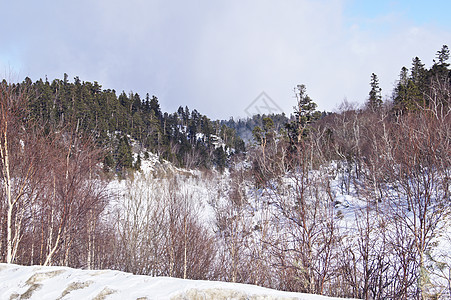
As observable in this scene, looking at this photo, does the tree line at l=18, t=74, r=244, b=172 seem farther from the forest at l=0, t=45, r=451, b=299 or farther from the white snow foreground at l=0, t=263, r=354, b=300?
the white snow foreground at l=0, t=263, r=354, b=300

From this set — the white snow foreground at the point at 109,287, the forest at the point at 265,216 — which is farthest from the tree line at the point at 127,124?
the white snow foreground at the point at 109,287

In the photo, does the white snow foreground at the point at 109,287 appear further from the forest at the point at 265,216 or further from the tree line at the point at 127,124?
the tree line at the point at 127,124

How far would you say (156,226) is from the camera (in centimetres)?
1141

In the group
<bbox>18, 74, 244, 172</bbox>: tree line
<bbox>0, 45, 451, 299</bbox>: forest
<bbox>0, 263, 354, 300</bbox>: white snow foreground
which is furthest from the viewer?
<bbox>18, 74, 244, 172</bbox>: tree line

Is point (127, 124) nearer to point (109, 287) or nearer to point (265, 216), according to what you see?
point (265, 216)

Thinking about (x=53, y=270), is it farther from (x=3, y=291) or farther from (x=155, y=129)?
(x=155, y=129)

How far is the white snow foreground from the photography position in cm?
259

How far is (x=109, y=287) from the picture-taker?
2.86 m

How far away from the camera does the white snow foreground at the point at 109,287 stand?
8.48 feet

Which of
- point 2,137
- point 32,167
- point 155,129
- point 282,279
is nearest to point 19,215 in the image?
point 32,167

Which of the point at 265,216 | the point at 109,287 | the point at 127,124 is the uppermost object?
the point at 127,124

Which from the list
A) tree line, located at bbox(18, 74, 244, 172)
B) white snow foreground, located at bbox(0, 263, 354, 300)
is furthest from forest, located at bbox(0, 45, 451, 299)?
tree line, located at bbox(18, 74, 244, 172)

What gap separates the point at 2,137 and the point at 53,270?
13.5 ft

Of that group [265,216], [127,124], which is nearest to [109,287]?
[265,216]
